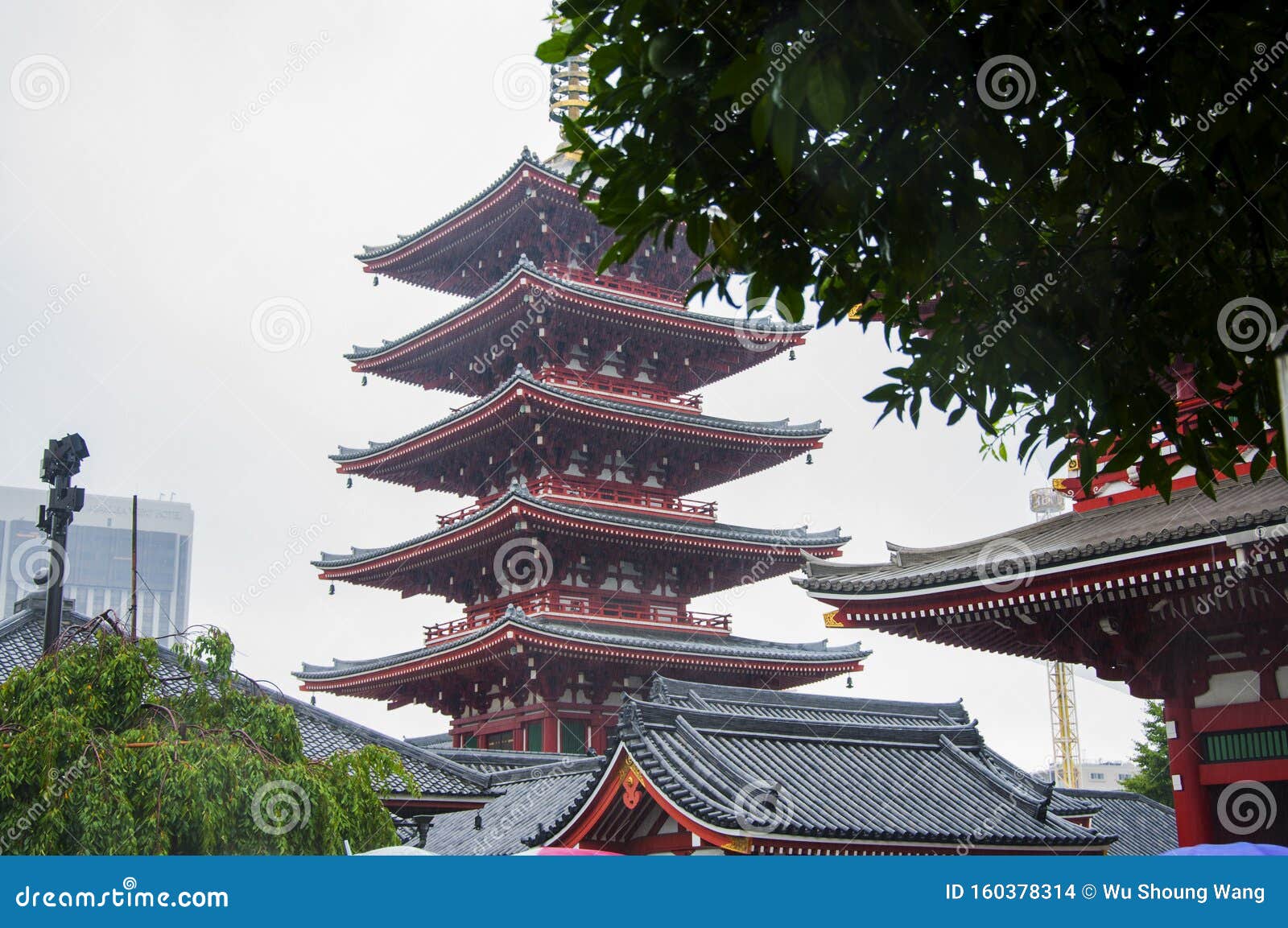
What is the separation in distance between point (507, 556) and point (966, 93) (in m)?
25.4

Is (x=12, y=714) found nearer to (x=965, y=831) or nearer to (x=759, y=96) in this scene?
(x=759, y=96)

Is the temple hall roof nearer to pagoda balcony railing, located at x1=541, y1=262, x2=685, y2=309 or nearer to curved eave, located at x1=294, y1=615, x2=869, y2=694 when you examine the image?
curved eave, located at x1=294, y1=615, x2=869, y2=694

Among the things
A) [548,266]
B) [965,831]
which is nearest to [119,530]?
[548,266]

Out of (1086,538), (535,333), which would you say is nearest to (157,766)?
(1086,538)

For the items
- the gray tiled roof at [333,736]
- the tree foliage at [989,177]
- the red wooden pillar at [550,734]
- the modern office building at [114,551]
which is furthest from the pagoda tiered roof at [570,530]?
the modern office building at [114,551]

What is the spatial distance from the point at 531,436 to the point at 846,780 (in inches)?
593

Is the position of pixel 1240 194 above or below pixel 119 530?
below

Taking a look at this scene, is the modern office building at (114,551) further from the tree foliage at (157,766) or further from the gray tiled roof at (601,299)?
the tree foliage at (157,766)

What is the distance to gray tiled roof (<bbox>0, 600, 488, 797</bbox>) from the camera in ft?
51.2

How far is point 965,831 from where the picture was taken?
1509 centimetres

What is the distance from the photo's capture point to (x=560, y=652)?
27.6 metres

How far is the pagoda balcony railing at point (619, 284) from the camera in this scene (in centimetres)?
3164

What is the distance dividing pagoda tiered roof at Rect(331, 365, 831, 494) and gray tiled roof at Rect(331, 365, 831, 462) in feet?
0.08

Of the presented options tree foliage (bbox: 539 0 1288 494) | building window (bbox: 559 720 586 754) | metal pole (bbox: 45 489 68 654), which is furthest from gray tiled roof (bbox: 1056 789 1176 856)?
tree foliage (bbox: 539 0 1288 494)
